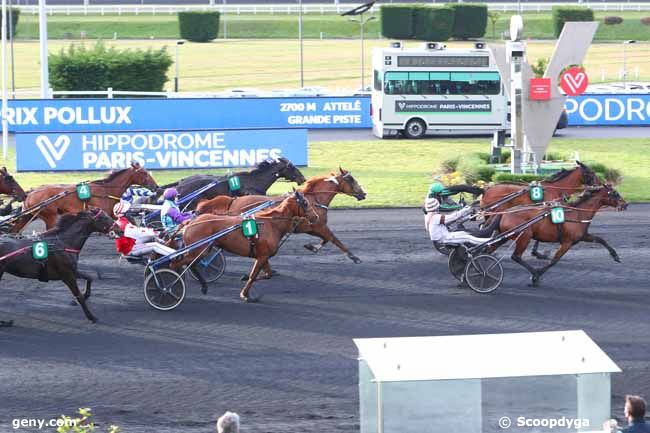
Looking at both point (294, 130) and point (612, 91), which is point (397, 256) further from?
point (612, 91)

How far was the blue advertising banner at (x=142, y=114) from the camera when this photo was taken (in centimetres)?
3136

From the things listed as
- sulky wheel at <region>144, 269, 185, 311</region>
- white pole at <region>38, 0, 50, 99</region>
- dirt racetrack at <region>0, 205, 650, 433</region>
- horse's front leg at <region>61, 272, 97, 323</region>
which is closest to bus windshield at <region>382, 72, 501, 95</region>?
white pole at <region>38, 0, 50, 99</region>

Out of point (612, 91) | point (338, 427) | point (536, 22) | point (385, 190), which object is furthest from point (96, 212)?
point (536, 22)

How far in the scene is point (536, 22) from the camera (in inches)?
2542

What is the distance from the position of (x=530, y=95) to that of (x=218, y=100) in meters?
11.2

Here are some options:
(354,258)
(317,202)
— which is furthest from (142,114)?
(354,258)

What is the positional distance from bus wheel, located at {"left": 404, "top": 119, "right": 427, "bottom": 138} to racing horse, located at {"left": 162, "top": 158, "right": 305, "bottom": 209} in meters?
14.4

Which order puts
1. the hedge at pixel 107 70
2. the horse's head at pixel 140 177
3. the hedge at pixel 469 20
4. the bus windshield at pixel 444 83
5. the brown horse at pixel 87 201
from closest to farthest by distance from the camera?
1. the brown horse at pixel 87 201
2. the horse's head at pixel 140 177
3. the bus windshield at pixel 444 83
4. the hedge at pixel 107 70
5. the hedge at pixel 469 20

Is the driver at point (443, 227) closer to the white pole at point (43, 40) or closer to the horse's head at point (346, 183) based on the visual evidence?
the horse's head at point (346, 183)

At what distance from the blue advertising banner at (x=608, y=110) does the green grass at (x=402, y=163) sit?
3.81 meters

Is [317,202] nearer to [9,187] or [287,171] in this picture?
[287,171]

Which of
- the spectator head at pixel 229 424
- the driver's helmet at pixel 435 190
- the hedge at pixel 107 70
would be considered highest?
the hedge at pixel 107 70

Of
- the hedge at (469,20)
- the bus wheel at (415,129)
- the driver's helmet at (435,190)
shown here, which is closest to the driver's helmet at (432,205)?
the driver's helmet at (435,190)

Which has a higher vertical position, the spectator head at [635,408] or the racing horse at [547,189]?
the racing horse at [547,189]
